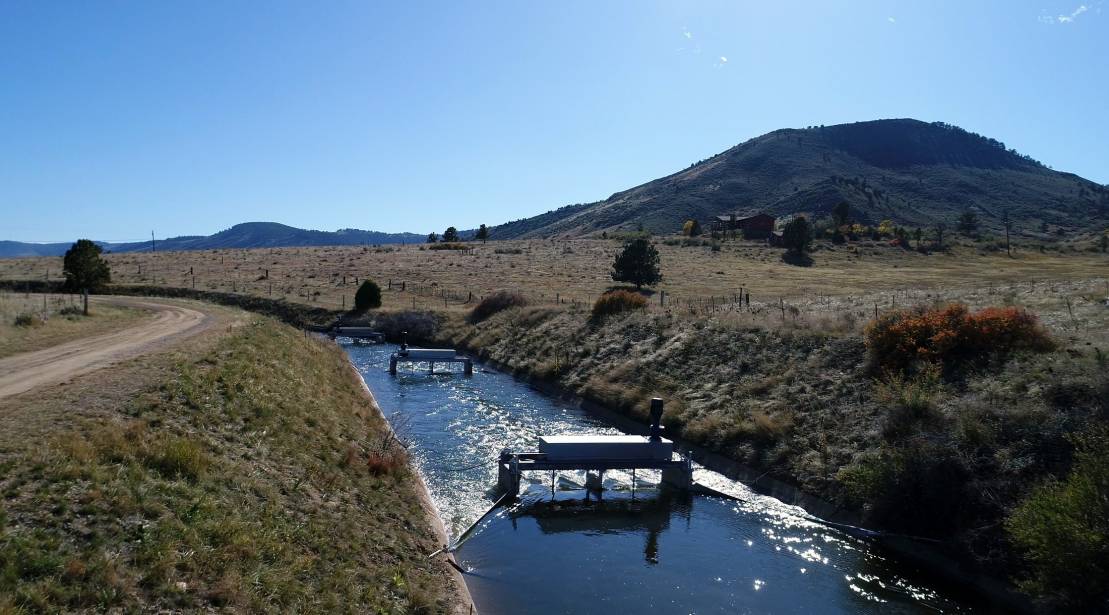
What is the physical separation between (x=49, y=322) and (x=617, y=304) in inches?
1252

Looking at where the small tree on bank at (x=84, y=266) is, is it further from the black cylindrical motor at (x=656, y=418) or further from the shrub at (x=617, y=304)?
the black cylindrical motor at (x=656, y=418)

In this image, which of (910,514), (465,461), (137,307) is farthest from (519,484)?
(137,307)

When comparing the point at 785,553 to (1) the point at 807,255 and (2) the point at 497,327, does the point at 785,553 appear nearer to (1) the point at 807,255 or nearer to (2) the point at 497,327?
(2) the point at 497,327

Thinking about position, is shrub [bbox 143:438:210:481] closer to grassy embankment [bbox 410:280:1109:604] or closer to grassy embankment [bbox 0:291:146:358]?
grassy embankment [bbox 0:291:146:358]

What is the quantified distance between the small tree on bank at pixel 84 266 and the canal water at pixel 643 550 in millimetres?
47209

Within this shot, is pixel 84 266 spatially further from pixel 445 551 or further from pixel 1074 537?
pixel 1074 537

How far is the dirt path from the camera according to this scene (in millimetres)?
19281

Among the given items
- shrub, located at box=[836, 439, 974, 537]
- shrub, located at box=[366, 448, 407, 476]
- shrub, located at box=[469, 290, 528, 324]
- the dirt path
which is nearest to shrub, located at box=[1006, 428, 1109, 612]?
shrub, located at box=[836, 439, 974, 537]

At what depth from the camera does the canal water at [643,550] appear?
1585cm

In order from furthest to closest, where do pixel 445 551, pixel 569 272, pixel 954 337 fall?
pixel 569 272
pixel 954 337
pixel 445 551

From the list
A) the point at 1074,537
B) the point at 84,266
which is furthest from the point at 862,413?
the point at 84,266

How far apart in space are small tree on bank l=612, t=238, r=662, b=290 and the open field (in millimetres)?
2265

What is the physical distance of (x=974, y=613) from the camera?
1540 cm

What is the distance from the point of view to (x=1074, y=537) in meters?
13.3
